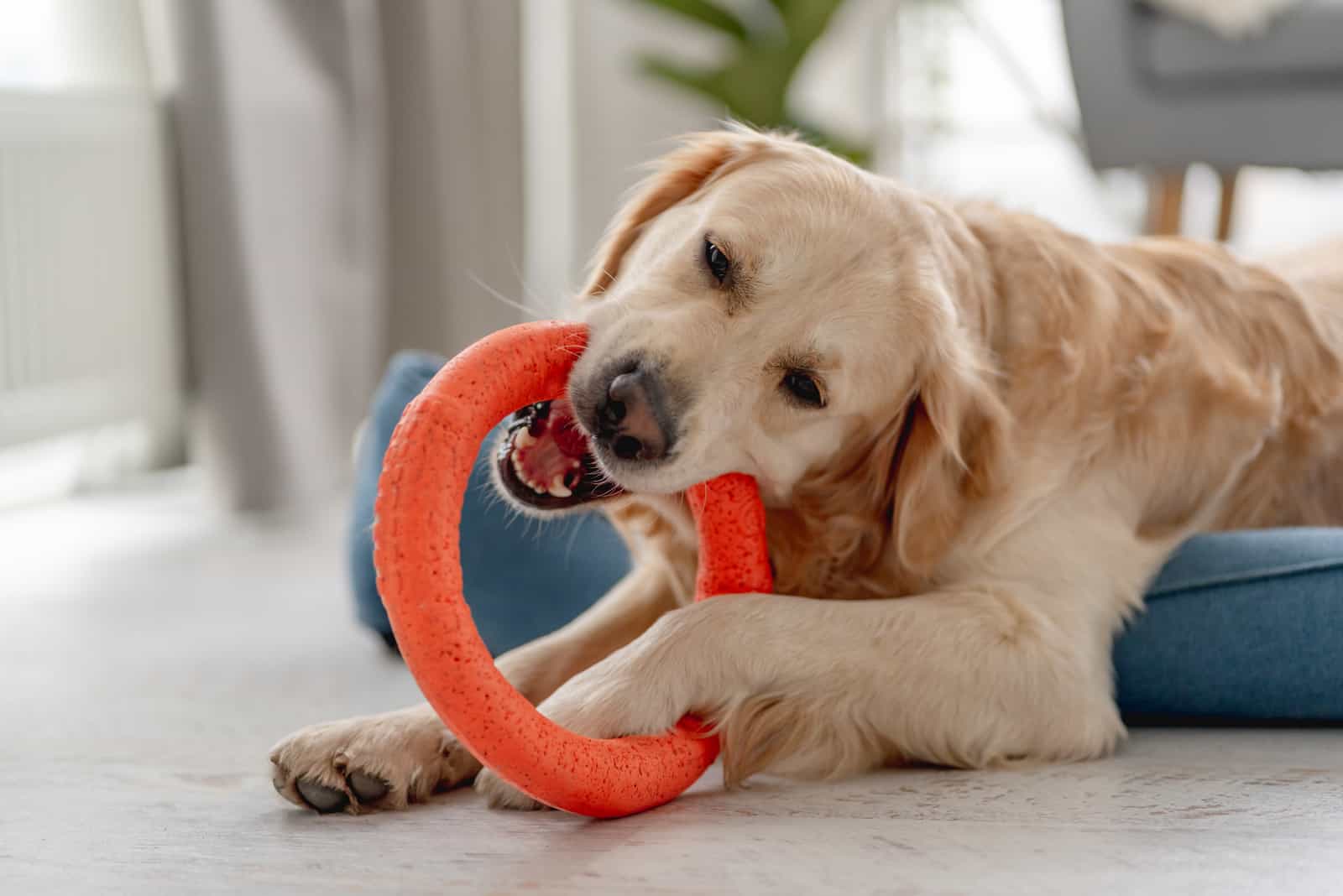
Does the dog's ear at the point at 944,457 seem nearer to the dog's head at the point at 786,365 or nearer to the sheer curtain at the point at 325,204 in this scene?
the dog's head at the point at 786,365

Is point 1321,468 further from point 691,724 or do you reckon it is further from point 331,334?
point 331,334

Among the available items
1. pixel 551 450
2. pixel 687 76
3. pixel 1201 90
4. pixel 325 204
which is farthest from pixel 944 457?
pixel 687 76

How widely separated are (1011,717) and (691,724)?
1.22ft

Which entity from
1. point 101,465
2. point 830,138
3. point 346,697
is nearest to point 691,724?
point 346,697

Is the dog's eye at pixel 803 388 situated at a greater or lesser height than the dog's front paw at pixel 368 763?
greater

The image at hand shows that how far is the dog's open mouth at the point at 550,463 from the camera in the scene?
1643 millimetres

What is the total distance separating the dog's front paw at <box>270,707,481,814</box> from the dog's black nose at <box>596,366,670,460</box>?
374 millimetres

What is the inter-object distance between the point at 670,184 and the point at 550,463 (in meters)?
0.47

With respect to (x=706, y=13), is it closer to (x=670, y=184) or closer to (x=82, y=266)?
(x=82, y=266)

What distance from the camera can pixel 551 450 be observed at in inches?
66.1

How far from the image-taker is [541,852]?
1346 millimetres

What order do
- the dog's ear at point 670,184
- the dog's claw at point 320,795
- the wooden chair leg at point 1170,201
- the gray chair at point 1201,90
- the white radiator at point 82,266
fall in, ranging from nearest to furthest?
1. the dog's claw at point 320,795
2. the dog's ear at point 670,184
3. the white radiator at point 82,266
4. the gray chair at point 1201,90
5. the wooden chair leg at point 1170,201

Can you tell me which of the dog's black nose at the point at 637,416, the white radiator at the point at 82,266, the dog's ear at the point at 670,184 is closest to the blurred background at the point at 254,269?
the white radiator at the point at 82,266

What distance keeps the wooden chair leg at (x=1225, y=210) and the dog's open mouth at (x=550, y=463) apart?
4029mm
